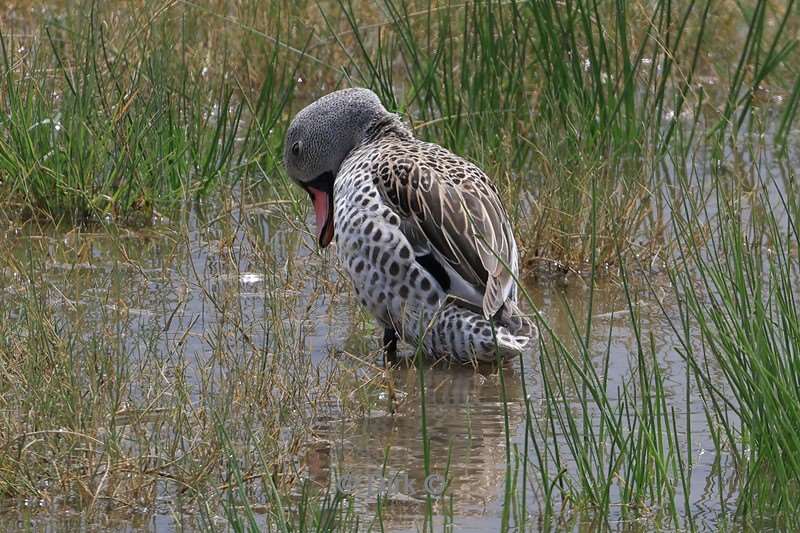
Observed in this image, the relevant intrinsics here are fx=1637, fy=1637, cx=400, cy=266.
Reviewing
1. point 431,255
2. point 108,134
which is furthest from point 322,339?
point 108,134

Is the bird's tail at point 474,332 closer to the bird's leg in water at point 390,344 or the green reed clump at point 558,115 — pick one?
the bird's leg in water at point 390,344

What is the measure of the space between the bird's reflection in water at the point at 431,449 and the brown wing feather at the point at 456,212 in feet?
1.07

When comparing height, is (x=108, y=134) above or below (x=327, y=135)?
below

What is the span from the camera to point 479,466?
4688 mm

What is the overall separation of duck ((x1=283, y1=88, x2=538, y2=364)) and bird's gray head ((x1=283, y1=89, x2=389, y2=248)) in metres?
0.40

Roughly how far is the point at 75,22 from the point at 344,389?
156 inches

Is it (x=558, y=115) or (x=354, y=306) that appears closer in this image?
(x=354, y=306)

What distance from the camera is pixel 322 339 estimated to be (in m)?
5.88

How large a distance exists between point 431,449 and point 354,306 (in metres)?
1.45

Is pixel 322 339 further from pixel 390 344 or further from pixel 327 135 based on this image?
pixel 327 135

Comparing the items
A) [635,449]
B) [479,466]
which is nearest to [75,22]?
[479,466]

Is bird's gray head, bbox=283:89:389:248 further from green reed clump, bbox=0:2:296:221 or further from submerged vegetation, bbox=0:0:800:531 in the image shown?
green reed clump, bbox=0:2:296:221

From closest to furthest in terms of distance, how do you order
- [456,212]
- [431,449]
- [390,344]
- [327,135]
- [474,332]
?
1. [431,449]
2. [474,332]
3. [456,212]
4. [390,344]
5. [327,135]

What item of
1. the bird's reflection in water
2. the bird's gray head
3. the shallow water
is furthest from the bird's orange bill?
the bird's reflection in water
